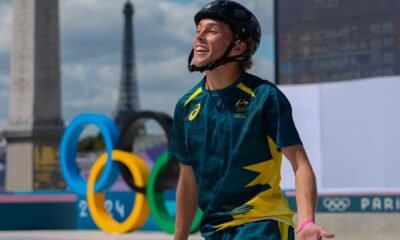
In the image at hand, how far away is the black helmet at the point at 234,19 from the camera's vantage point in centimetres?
389

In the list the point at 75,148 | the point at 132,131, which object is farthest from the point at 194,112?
the point at 75,148

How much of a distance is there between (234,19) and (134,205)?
18650 mm

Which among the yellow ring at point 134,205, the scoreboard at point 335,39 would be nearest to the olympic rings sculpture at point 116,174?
the yellow ring at point 134,205

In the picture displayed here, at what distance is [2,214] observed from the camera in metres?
23.8

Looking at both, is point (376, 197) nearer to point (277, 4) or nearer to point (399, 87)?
point (399, 87)

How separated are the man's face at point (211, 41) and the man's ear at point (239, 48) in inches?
1.4

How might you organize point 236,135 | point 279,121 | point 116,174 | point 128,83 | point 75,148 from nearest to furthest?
1. point 279,121
2. point 236,135
3. point 116,174
4. point 75,148
5. point 128,83

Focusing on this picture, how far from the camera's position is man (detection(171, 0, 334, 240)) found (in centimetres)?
383

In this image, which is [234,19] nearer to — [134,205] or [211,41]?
[211,41]

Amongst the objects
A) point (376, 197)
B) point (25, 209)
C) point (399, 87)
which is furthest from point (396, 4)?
point (25, 209)

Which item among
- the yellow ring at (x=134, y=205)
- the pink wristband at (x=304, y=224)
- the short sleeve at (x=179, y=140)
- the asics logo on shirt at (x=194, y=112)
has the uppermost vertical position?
the asics logo on shirt at (x=194, y=112)

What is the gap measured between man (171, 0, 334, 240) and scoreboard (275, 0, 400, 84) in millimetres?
17706

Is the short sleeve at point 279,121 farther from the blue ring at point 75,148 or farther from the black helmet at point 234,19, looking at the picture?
the blue ring at point 75,148

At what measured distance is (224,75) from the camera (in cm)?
395
